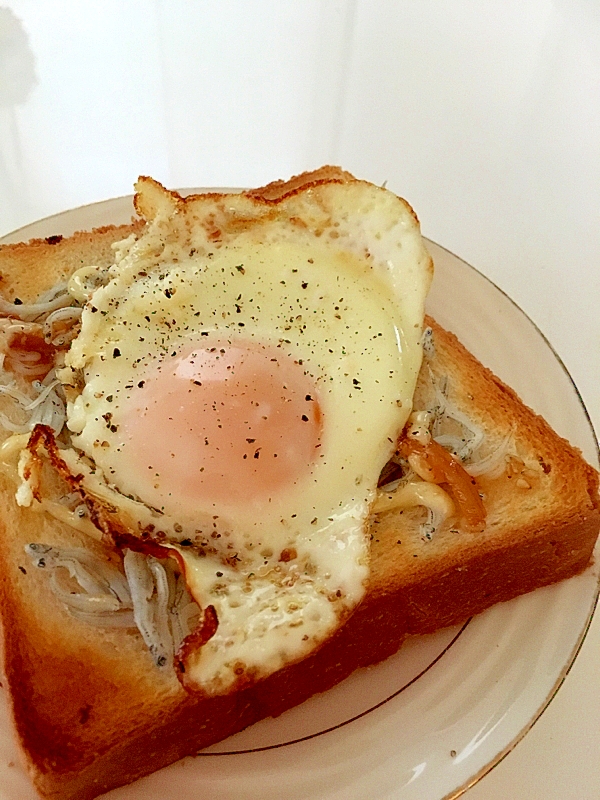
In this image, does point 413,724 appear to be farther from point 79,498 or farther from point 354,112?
point 354,112

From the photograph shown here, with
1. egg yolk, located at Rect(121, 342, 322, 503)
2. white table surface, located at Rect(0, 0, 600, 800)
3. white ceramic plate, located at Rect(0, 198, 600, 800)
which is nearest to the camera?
white ceramic plate, located at Rect(0, 198, 600, 800)

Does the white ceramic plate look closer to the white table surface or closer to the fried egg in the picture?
the fried egg

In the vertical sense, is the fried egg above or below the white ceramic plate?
above

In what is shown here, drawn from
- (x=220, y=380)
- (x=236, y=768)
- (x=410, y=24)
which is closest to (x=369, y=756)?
(x=236, y=768)

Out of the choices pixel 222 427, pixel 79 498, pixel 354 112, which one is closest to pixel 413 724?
pixel 222 427

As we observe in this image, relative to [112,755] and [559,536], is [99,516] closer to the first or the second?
[112,755]

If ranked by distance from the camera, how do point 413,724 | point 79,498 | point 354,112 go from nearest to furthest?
point 413,724
point 79,498
point 354,112

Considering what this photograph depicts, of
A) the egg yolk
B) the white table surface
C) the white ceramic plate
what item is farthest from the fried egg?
the white table surface
